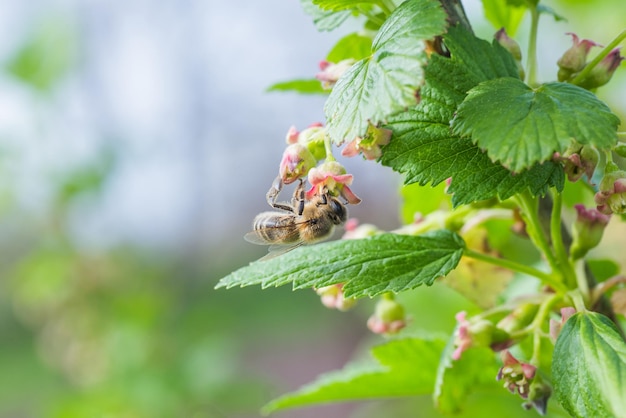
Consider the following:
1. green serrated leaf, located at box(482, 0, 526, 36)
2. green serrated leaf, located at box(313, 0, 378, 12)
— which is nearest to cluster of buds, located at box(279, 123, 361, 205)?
green serrated leaf, located at box(313, 0, 378, 12)

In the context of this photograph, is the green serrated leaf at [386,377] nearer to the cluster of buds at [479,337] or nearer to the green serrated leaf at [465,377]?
the green serrated leaf at [465,377]

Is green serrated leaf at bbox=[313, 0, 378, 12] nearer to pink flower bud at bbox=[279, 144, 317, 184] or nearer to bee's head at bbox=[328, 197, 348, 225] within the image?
pink flower bud at bbox=[279, 144, 317, 184]

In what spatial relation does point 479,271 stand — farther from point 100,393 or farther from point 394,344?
point 100,393

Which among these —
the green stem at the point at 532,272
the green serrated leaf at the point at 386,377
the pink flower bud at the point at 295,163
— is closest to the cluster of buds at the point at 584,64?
the green stem at the point at 532,272

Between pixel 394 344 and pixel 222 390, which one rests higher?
pixel 394 344

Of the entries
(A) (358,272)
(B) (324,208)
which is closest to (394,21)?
(A) (358,272)

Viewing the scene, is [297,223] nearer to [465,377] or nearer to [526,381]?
[465,377]
